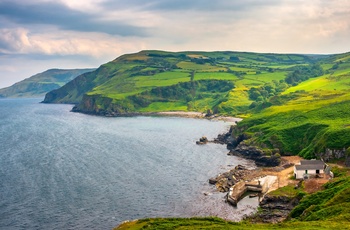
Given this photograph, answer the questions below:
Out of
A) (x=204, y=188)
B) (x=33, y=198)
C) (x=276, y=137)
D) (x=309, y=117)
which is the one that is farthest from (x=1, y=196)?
(x=309, y=117)

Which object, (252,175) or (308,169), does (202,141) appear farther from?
(308,169)

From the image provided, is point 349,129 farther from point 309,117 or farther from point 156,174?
point 156,174

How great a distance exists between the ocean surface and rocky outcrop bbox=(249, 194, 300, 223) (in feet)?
12.7

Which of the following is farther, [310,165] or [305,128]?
[305,128]

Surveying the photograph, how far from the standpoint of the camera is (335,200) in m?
77.0

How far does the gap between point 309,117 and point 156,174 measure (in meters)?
76.4

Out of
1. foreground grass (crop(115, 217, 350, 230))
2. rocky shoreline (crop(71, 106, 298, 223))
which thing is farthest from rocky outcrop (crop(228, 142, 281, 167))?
foreground grass (crop(115, 217, 350, 230))

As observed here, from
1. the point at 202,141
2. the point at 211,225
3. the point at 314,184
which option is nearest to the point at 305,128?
the point at 202,141

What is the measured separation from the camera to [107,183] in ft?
393

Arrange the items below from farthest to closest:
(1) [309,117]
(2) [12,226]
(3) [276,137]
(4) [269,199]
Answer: (1) [309,117] → (3) [276,137] → (4) [269,199] → (2) [12,226]

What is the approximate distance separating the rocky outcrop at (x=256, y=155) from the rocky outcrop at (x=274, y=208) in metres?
39.4

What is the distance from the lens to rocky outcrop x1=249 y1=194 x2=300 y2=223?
89188 mm

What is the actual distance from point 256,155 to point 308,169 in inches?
1540

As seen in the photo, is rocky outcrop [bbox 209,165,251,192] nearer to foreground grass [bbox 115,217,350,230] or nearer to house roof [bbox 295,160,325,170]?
house roof [bbox 295,160,325,170]
